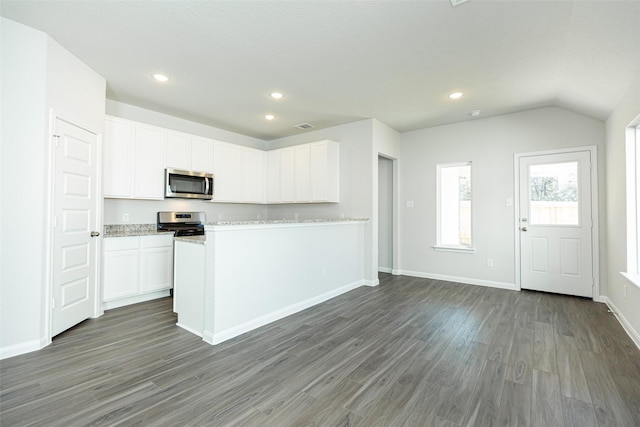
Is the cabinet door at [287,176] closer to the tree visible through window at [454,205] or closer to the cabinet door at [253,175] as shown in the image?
the cabinet door at [253,175]

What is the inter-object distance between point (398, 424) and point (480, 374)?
896 mm

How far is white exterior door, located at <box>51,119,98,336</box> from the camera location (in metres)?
2.73

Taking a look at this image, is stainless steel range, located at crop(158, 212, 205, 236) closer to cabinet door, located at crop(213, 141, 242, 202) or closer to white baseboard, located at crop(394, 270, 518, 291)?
cabinet door, located at crop(213, 141, 242, 202)

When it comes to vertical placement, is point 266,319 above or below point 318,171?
below

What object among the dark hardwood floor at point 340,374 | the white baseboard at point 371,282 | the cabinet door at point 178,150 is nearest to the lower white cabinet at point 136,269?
the dark hardwood floor at point 340,374

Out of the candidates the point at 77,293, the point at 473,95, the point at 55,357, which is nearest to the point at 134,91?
the point at 77,293

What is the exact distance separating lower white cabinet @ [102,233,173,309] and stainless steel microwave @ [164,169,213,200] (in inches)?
28.0

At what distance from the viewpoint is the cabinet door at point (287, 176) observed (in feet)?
17.8

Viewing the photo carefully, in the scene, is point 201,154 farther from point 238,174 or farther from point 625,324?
point 625,324

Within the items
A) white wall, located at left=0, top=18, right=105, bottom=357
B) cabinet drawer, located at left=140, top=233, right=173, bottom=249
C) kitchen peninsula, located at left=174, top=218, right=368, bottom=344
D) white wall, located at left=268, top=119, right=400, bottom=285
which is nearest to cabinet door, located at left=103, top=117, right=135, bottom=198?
cabinet drawer, located at left=140, top=233, right=173, bottom=249

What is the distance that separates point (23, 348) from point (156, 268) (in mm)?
1604

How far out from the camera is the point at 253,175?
5688 mm

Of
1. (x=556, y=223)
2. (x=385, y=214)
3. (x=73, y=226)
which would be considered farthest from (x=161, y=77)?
(x=556, y=223)

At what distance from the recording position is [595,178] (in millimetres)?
3977
